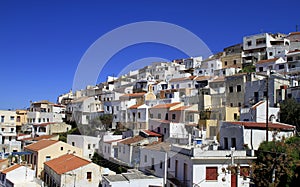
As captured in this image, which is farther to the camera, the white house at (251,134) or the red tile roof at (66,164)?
the red tile roof at (66,164)

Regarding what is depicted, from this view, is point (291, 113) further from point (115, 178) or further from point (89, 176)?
point (89, 176)

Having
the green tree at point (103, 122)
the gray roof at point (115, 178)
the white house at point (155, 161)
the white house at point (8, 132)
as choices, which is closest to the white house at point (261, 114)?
the white house at point (155, 161)

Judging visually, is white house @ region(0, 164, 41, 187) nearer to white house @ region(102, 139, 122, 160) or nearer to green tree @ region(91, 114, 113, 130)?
white house @ region(102, 139, 122, 160)

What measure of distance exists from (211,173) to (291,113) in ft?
29.2

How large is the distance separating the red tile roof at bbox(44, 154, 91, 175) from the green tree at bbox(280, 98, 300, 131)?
12.3 m

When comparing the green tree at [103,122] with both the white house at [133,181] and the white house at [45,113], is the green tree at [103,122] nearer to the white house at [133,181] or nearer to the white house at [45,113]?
the white house at [45,113]

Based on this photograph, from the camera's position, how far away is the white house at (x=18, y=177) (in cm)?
1866

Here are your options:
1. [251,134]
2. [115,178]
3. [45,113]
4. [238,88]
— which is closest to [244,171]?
[251,134]

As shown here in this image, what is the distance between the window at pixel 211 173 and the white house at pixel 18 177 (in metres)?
10.9

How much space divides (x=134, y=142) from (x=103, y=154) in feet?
17.4

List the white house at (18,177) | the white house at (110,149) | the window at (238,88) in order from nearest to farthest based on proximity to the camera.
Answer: the white house at (18,177)
the white house at (110,149)
the window at (238,88)

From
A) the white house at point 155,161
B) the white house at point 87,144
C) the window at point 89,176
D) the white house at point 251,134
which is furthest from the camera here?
the white house at point 87,144

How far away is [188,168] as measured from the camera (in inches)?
545

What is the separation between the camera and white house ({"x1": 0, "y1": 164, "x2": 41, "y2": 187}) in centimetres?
1866
